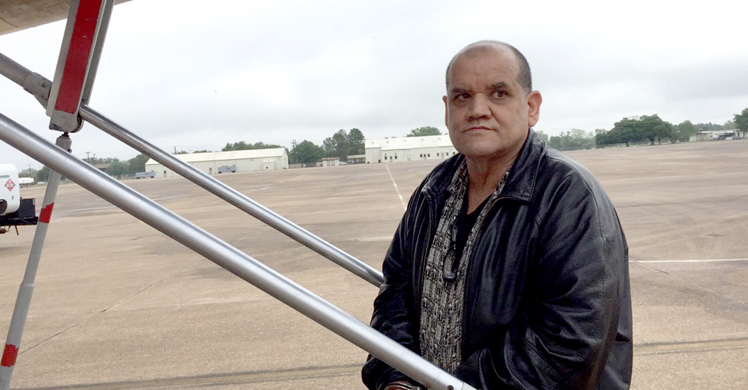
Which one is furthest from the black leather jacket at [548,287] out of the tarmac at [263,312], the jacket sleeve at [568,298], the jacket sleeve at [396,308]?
the tarmac at [263,312]

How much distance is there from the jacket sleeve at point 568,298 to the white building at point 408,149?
270 feet

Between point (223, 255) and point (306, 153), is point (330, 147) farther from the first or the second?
point (223, 255)

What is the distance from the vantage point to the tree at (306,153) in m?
109

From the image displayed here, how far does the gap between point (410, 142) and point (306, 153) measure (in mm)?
25254

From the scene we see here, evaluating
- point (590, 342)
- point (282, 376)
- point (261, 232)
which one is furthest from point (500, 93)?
point (261, 232)

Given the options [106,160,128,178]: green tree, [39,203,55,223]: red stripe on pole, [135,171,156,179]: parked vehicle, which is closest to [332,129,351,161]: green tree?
[135,171,156,179]: parked vehicle

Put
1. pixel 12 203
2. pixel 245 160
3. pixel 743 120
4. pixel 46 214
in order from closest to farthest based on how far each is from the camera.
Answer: pixel 46 214 → pixel 12 203 → pixel 743 120 → pixel 245 160

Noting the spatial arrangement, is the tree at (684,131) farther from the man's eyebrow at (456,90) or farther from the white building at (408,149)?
the man's eyebrow at (456,90)

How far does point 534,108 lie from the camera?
1.69 m

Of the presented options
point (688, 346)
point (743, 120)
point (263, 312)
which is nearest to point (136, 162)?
point (263, 312)

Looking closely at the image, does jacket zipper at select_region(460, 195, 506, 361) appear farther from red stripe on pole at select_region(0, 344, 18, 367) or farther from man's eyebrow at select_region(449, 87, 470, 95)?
red stripe on pole at select_region(0, 344, 18, 367)

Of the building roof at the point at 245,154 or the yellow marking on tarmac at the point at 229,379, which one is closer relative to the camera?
the yellow marking on tarmac at the point at 229,379

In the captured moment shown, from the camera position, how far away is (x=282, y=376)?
4016 mm

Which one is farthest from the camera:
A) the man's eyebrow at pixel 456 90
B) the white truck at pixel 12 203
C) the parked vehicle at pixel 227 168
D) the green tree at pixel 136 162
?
the parked vehicle at pixel 227 168
